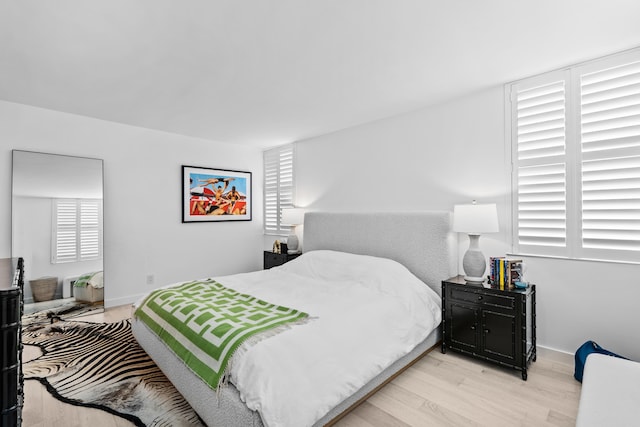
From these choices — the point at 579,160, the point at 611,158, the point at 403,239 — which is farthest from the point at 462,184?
the point at 611,158

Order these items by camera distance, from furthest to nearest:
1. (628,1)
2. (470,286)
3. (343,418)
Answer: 1. (470,286)
2. (343,418)
3. (628,1)

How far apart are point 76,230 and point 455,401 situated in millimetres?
4168

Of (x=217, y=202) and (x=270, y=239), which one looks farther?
(x=270, y=239)

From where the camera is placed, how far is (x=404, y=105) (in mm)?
3330

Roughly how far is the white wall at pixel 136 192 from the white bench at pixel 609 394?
450 centimetres

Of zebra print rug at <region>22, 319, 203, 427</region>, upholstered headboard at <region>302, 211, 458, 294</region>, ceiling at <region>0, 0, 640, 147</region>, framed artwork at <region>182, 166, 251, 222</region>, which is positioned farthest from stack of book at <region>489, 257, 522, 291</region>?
framed artwork at <region>182, 166, 251, 222</region>

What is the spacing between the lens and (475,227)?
262cm

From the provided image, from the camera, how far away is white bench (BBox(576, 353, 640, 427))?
1.18 meters

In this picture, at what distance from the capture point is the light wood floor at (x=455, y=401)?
1.84 m

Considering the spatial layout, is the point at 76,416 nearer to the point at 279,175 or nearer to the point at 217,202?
the point at 217,202

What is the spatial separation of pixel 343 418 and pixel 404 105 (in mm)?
2904

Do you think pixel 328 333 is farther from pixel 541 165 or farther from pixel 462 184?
pixel 541 165

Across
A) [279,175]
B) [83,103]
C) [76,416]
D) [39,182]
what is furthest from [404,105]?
[39,182]

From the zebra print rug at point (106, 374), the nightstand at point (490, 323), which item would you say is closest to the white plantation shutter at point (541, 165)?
the nightstand at point (490, 323)
